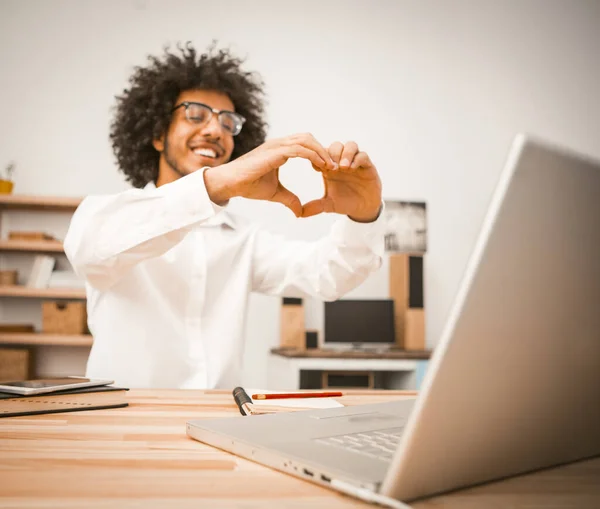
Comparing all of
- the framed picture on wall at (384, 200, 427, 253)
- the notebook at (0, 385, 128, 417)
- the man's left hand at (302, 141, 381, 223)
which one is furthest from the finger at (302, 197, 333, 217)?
the framed picture on wall at (384, 200, 427, 253)

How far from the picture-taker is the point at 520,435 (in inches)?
15.1

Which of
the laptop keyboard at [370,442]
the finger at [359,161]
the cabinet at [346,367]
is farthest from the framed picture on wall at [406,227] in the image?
the laptop keyboard at [370,442]

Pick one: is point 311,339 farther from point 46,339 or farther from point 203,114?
point 203,114

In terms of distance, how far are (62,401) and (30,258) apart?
2.67 meters

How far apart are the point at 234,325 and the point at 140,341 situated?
29 centimetres

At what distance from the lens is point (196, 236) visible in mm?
1565

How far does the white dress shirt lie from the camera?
3.69 feet

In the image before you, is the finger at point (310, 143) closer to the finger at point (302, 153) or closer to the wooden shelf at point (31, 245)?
the finger at point (302, 153)

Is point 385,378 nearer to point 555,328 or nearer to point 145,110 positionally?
point 145,110

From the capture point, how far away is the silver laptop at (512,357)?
290 millimetres

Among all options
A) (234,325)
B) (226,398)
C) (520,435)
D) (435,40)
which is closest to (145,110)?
(234,325)

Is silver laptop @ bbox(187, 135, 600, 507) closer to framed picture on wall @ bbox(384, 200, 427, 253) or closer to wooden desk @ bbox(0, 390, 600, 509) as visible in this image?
wooden desk @ bbox(0, 390, 600, 509)

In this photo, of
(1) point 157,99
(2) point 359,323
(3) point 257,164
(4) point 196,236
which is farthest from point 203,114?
(2) point 359,323

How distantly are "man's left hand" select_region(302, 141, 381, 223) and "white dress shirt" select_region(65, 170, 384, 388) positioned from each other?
0.25 feet
